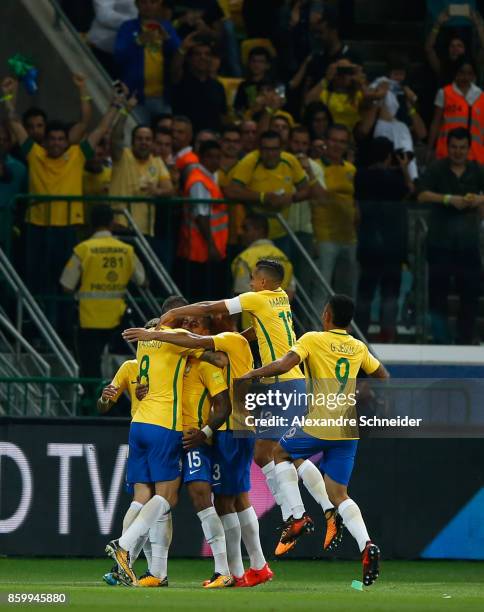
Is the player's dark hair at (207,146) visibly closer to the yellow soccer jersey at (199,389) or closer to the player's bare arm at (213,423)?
the yellow soccer jersey at (199,389)

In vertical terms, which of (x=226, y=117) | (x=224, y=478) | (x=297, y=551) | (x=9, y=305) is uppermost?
(x=226, y=117)

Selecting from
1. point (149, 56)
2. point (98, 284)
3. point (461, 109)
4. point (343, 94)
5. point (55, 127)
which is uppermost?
point (149, 56)

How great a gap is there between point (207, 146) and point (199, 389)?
208 inches

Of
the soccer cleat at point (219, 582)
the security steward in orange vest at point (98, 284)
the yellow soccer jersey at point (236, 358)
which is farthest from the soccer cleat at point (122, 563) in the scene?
the security steward in orange vest at point (98, 284)

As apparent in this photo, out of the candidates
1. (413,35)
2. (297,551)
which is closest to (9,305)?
(297,551)

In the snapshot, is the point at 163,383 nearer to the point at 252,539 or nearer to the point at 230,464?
the point at 230,464

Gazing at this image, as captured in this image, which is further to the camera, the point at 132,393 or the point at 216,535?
the point at 132,393

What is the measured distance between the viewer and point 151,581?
13.3m

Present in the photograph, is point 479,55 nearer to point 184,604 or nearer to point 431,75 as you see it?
point 431,75

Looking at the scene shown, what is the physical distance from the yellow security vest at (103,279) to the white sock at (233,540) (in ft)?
14.0

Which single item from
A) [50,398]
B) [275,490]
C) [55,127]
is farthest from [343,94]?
[275,490]

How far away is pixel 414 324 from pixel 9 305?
414 centimetres

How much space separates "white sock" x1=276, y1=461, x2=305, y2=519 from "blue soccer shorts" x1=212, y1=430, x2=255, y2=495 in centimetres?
26

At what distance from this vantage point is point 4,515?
16.3m
